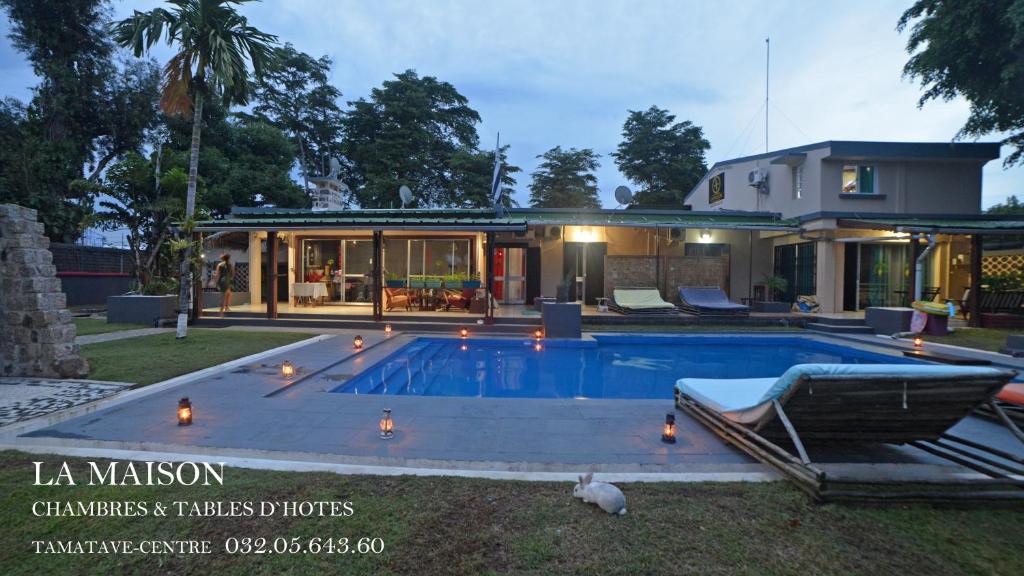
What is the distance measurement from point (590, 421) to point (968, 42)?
18.8 meters

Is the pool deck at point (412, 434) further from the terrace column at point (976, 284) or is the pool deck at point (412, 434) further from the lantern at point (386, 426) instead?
the terrace column at point (976, 284)

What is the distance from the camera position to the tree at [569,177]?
94.9ft

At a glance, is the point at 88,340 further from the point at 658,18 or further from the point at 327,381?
the point at 658,18

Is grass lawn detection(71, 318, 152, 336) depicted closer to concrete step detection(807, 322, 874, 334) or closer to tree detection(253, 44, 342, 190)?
concrete step detection(807, 322, 874, 334)

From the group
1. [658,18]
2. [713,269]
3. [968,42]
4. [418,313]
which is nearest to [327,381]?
[418,313]

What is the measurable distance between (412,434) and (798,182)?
15.6 meters

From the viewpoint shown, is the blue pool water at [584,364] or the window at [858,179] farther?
the window at [858,179]

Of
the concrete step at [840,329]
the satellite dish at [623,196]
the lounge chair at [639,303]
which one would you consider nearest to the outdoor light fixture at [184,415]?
the lounge chair at [639,303]

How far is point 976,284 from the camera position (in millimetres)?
11086

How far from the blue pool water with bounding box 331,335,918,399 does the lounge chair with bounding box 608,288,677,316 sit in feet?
5.89

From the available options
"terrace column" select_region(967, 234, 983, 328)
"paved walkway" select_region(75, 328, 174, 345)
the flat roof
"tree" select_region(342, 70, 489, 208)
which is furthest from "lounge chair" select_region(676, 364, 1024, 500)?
"tree" select_region(342, 70, 489, 208)

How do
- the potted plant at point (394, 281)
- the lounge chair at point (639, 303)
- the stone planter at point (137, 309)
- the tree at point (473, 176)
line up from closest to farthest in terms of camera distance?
the stone planter at point (137, 309)
the lounge chair at point (639, 303)
the potted plant at point (394, 281)
the tree at point (473, 176)

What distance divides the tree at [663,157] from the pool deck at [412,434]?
26376mm

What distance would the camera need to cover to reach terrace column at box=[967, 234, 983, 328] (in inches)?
436
